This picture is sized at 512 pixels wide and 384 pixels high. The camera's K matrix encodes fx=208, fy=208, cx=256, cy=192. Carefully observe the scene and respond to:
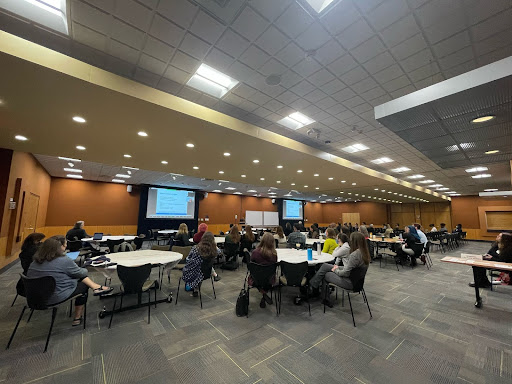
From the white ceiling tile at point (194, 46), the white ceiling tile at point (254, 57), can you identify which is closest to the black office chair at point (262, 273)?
the white ceiling tile at point (254, 57)

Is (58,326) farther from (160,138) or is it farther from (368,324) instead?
(368,324)

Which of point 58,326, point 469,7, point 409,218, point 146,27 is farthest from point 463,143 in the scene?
point 409,218

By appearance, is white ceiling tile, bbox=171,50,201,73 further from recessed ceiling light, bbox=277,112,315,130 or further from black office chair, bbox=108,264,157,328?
black office chair, bbox=108,264,157,328

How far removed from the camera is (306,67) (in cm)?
316

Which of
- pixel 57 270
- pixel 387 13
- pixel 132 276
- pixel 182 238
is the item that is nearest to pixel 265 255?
pixel 132 276

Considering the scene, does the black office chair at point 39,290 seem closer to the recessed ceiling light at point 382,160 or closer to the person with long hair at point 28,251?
the person with long hair at point 28,251

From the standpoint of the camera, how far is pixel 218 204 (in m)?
17.1

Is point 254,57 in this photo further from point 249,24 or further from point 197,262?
point 197,262

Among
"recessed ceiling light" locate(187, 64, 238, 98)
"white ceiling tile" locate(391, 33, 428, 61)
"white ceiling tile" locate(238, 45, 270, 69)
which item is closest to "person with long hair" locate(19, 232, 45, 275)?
"recessed ceiling light" locate(187, 64, 238, 98)

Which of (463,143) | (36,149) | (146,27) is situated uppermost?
(146,27)

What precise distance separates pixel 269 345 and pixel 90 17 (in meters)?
4.31

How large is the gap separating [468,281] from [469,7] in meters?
5.98

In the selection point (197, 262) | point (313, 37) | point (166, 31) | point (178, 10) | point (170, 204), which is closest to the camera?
point (178, 10)

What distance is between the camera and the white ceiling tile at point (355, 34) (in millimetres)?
2469
